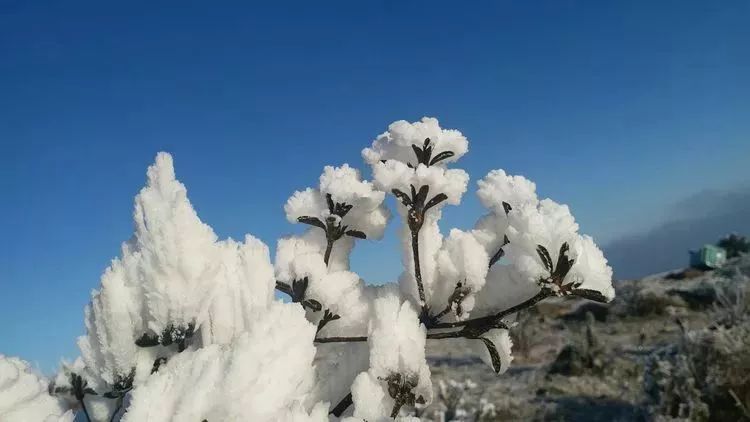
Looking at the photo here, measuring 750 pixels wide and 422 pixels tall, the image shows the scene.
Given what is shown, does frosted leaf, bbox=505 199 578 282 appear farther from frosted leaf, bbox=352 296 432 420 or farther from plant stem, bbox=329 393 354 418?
plant stem, bbox=329 393 354 418

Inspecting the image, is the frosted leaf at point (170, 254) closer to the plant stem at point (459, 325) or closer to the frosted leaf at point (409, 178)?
the plant stem at point (459, 325)

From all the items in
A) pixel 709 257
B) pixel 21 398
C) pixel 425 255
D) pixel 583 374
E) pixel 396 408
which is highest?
pixel 709 257

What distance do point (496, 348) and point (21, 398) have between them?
1.25 meters

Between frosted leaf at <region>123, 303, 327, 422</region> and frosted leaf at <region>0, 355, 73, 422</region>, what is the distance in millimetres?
307

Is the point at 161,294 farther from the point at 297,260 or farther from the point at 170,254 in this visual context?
the point at 297,260

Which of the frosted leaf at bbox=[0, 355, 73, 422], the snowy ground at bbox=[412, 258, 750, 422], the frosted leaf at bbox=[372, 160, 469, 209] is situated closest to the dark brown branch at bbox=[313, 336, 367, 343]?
the frosted leaf at bbox=[372, 160, 469, 209]

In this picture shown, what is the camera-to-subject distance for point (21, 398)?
4.21 feet

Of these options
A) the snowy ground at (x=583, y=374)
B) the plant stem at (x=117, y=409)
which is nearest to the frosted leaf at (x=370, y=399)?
the plant stem at (x=117, y=409)

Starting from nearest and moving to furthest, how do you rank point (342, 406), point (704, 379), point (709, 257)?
point (342, 406) → point (704, 379) → point (709, 257)

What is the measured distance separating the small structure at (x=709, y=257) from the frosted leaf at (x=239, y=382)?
2910 centimetres

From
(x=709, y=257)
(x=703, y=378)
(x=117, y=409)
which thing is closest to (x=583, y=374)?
(x=703, y=378)

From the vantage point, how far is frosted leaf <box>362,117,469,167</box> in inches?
74.9

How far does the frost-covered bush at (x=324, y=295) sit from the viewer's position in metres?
1.13

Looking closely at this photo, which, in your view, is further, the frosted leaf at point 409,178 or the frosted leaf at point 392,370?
the frosted leaf at point 409,178
